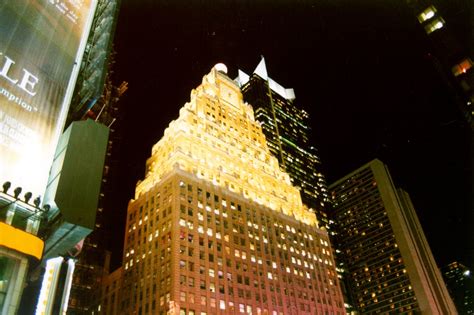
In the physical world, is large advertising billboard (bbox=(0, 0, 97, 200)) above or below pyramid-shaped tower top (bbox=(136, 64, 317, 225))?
below

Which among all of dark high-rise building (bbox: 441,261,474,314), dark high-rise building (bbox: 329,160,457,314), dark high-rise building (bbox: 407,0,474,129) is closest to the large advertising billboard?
dark high-rise building (bbox: 407,0,474,129)

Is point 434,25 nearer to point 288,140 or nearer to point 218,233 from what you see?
point 218,233

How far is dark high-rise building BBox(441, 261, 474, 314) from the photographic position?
554 ft

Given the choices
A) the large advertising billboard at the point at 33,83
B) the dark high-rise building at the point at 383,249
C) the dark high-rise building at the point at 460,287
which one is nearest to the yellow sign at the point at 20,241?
the large advertising billboard at the point at 33,83

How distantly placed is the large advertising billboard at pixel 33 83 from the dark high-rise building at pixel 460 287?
183 metres

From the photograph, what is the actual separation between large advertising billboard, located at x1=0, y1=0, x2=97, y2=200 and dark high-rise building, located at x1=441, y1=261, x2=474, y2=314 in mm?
183060

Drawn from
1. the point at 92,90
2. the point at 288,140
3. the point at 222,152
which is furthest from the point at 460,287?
the point at 92,90

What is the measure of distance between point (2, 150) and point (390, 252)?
489ft

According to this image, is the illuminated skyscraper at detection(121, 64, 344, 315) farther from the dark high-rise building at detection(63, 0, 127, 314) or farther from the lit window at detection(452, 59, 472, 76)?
the lit window at detection(452, 59, 472, 76)

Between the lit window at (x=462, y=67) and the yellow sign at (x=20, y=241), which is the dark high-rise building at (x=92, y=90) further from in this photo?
the lit window at (x=462, y=67)

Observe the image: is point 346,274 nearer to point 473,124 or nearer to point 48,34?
point 473,124

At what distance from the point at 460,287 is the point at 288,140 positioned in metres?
105

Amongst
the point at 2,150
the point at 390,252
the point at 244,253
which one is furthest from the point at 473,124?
the point at 390,252

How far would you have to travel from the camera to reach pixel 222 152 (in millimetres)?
85938
